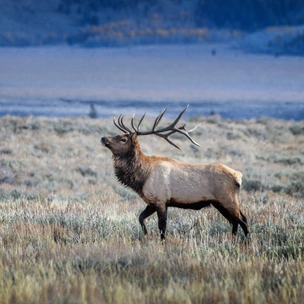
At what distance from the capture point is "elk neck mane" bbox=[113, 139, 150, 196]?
28.8 feet

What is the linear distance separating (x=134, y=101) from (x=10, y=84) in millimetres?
21338

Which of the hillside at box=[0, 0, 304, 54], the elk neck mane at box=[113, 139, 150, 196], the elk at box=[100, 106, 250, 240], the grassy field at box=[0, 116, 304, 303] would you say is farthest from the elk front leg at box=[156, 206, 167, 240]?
the hillside at box=[0, 0, 304, 54]

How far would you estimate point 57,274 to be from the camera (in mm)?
6609

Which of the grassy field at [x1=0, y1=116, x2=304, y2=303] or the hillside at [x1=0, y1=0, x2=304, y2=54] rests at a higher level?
the hillside at [x1=0, y1=0, x2=304, y2=54]

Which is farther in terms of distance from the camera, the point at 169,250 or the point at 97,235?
the point at 97,235

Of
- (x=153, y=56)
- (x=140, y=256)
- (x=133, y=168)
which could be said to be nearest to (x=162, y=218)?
(x=133, y=168)

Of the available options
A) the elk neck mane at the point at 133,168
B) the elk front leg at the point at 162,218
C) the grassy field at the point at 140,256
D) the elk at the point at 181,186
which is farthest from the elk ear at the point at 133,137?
the grassy field at the point at 140,256

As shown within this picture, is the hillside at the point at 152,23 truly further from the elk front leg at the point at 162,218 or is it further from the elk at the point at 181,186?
the elk front leg at the point at 162,218

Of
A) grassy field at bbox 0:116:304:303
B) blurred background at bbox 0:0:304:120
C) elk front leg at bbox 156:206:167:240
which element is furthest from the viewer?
blurred background at bbox 0:0:304:120

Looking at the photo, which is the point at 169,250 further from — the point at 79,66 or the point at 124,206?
the point at 79,66

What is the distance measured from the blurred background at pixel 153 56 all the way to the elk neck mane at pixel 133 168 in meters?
47.8

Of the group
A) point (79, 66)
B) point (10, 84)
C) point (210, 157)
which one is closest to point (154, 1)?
point (79, 66)

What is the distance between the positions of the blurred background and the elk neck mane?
157 feet

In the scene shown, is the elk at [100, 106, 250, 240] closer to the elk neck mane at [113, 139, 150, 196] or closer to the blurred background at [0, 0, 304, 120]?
the elk neck mane at [113, 139, 150, 196]
